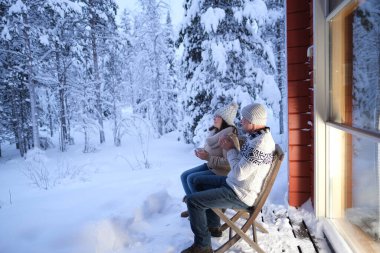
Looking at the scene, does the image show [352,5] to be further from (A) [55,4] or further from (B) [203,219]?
(A) [55,4]

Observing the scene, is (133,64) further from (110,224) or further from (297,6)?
(110,224)

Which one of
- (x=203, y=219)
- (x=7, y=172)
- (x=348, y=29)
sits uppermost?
(x=348, y=29)

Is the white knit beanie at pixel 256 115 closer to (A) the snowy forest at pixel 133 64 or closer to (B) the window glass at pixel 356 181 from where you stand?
(B) the window glass at pixel 356 181

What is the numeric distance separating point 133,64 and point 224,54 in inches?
601

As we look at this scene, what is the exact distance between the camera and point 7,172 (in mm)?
11805

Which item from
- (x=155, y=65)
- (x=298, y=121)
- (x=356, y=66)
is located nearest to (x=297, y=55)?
(x=298, y=121)

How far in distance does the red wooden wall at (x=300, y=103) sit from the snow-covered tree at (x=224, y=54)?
3908mm

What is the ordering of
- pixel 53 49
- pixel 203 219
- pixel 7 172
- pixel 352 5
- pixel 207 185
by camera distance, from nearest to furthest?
pixel 352 5, pixel 203 219, pixel 207 185, pixel 7 172, pixel 53 49

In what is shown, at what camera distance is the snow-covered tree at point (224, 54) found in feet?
25.1

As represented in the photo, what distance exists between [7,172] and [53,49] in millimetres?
5761

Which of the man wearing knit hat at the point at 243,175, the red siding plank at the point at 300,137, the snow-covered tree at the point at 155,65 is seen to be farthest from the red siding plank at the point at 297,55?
the snow-covered tree at the point at 155,65

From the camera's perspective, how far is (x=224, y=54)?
775 cm

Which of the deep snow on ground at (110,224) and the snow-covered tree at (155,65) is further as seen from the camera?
the snow-covered tree at (155,65)

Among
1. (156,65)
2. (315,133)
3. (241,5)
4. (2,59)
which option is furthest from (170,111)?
(315,133)
